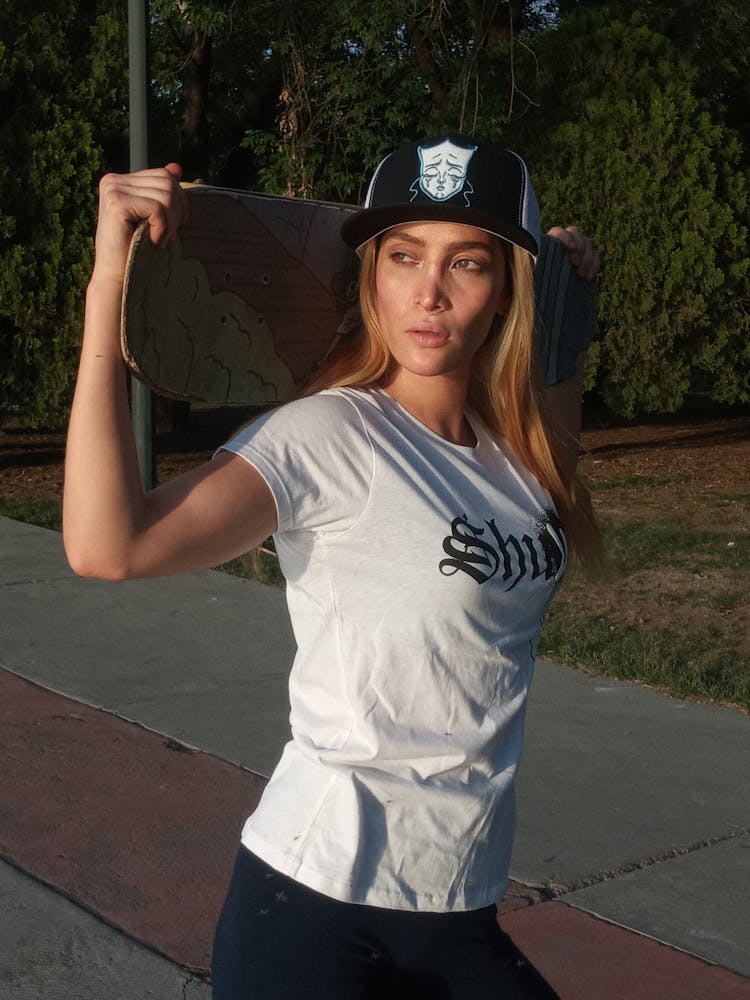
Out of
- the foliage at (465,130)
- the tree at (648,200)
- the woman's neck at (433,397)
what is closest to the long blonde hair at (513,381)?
the woman's neck at (433,397)

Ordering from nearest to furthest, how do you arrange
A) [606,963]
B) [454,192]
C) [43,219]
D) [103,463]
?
1. [103,463]
2. [454,192]
3. [606,963]
4. [43,219]

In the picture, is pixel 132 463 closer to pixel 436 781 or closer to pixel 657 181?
pixel 436 781

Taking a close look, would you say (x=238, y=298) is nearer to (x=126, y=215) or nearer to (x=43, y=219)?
(x=126, y=215)

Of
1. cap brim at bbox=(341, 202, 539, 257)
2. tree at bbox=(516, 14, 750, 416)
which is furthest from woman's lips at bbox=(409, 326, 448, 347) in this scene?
tree at bbox=(516, 14, 750, 416)

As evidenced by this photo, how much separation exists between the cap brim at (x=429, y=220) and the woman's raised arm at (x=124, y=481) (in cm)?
35

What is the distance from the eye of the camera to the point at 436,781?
191cm

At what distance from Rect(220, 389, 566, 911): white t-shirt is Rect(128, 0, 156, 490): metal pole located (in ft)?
22.5

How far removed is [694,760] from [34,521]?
20.9ft

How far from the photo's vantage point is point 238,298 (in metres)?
2.08

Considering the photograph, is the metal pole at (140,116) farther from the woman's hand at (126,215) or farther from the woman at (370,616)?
the woman's hand at (126,215)

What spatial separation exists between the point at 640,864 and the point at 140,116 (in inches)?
252

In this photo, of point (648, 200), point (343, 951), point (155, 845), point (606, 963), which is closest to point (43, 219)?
point (648, 200)

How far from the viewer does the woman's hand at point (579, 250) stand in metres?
2.56

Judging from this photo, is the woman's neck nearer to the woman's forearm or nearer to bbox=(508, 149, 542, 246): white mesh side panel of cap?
bbox=(508, 149, 542, 246): white mesh side panel of cap
